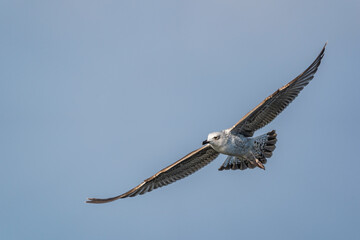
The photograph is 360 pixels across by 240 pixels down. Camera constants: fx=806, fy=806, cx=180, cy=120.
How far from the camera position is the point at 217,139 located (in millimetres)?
23078

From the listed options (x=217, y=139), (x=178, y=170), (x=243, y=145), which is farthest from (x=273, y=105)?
(x=178, y=170)

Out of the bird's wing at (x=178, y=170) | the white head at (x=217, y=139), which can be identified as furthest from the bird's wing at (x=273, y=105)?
the bird's wing at (x=178, y=170)

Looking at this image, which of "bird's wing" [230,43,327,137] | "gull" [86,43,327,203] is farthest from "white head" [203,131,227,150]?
"bird's wing" [230,43,327,137]

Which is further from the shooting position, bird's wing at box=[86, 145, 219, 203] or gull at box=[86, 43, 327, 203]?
bird's wing at box=[86, 145, 219, 203]

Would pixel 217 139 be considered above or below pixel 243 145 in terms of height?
above

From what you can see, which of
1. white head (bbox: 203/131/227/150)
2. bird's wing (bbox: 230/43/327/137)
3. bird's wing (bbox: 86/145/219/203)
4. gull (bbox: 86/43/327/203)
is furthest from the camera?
bird's wing (bbox: 86/145/219/203)

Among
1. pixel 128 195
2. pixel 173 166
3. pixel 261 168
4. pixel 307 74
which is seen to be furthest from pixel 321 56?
pixel 128 195

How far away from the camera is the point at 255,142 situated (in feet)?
76.5

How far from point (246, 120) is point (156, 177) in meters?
3.21

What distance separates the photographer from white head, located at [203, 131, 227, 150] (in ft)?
75.5

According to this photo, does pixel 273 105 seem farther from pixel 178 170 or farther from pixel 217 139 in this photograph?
pixel 178 170

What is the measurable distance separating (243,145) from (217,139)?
78 cm

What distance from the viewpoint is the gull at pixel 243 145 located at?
2273 centimetres

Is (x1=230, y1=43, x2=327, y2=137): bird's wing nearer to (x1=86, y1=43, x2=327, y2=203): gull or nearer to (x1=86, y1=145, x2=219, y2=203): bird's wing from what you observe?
(x1=86, y1=43, x2=327, y2=203): gull
